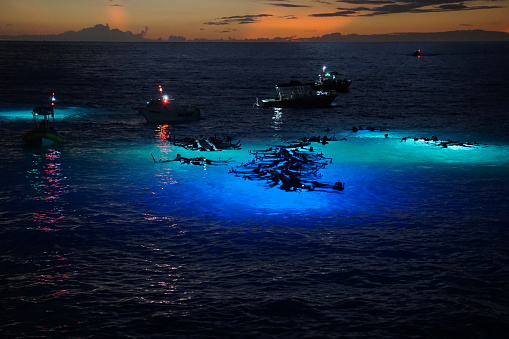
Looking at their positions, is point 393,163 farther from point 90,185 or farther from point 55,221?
point 55,221

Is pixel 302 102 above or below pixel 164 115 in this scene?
above

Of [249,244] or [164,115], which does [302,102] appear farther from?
[249,244]

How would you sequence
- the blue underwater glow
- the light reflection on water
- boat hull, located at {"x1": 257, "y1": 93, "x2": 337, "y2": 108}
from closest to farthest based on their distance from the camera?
the light reflection on water, the blue underwater glow, boat hull, located at {"x1": 257, "y1": 93, "x2": 337, "y2": 108}

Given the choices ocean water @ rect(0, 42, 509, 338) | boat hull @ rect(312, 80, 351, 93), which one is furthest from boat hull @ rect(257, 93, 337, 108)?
ocean water @ rect(0, 42, 509, 338)

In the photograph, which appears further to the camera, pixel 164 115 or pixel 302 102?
pixel 302 102

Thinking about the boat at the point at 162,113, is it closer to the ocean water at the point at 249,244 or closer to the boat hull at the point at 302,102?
the ocean water at the point at 249,244

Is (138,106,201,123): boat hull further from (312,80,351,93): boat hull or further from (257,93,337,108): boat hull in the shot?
(312,80,351,93): boat hull

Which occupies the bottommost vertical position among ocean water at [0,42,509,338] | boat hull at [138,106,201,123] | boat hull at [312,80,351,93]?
ocean water at [0,42,509,338]

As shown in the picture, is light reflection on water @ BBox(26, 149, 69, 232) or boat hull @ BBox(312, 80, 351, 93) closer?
light reflection on water @ BBox(26, 149, 69, 232)

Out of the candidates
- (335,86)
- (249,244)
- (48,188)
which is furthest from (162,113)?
(335,86)

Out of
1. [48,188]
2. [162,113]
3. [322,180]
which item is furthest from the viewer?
[162,113]

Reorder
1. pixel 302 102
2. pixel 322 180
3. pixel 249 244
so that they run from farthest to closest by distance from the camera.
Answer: pixel 302 102, pixel 322 180, pixel 249 244

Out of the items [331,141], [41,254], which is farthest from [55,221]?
[331,141]

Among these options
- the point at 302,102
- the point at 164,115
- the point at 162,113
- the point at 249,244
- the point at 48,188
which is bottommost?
the point at 249,244
